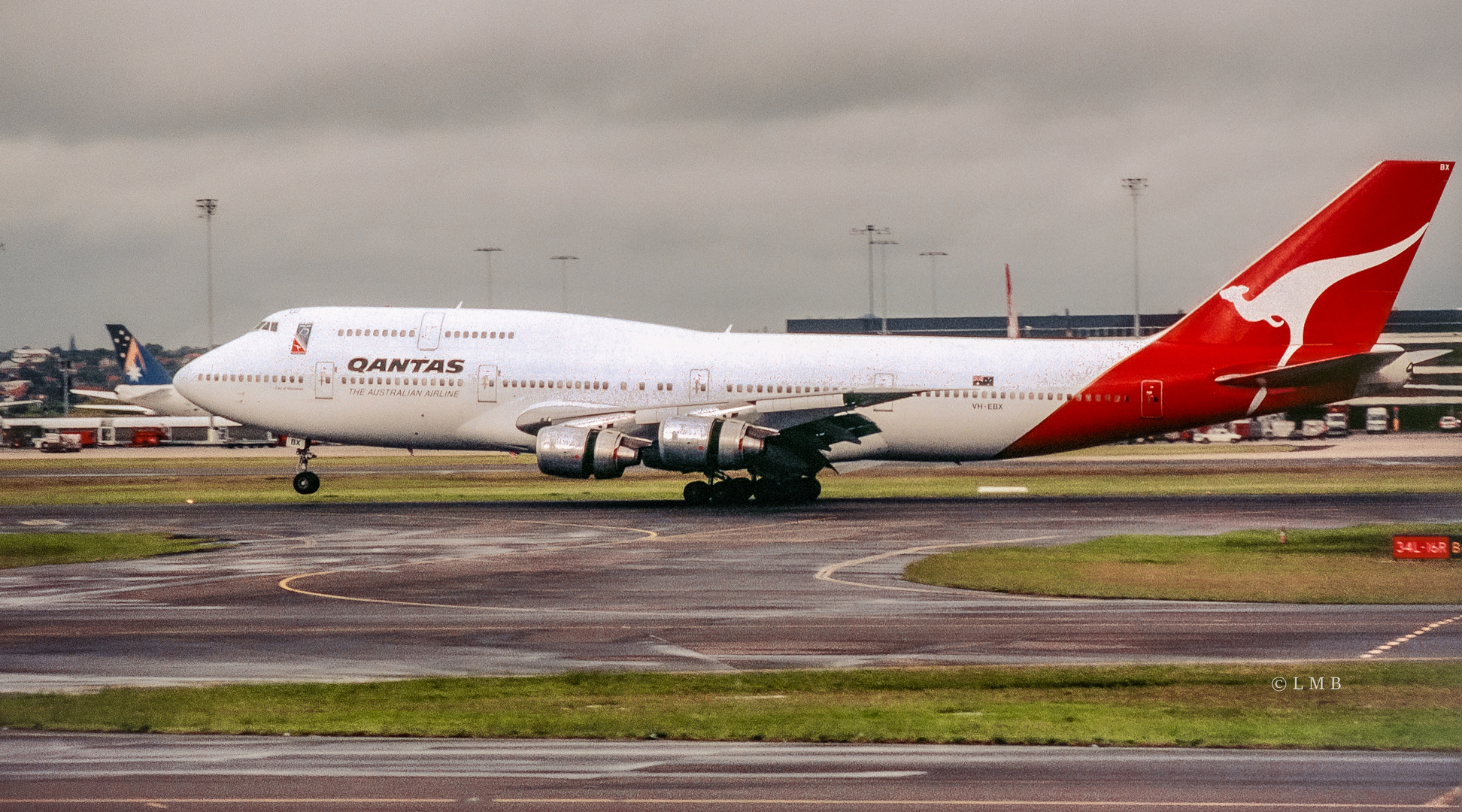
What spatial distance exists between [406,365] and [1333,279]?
2945cm

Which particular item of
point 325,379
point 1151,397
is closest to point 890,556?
point 1151,397

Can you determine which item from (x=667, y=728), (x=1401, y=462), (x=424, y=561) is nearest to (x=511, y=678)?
(x=667, y=728)

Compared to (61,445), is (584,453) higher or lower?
higher

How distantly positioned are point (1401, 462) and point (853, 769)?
62.0 metres

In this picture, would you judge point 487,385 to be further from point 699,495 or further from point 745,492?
point 745,492

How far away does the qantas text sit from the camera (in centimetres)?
4703

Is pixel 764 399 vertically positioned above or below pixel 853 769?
above

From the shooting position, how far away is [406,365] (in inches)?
1864

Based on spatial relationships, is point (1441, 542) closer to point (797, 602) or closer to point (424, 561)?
point (797, 602)

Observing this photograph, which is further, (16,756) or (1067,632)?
(1067,632)

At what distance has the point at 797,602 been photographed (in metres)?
25.3

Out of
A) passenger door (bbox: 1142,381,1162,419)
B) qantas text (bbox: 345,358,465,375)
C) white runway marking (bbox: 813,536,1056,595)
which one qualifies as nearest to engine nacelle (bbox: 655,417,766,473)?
qantas text (bbox: 345,358,465,375)

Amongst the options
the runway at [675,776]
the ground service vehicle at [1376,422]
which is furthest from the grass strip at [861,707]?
the ground service vehicle at [1376,422]

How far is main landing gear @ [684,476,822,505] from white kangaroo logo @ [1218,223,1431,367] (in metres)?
14.9
